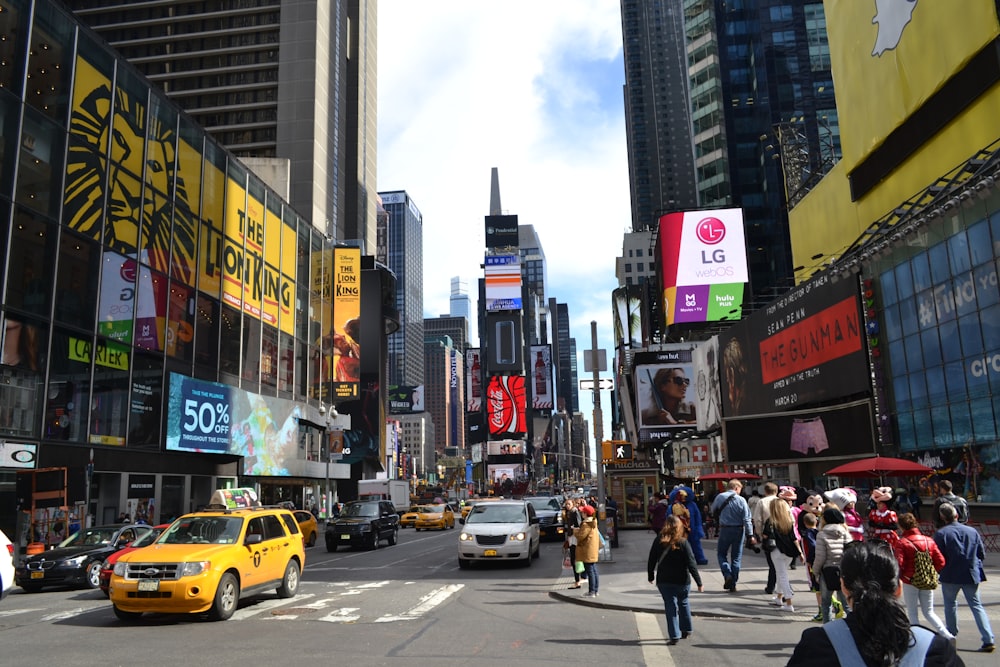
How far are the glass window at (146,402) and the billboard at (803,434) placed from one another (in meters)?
28.9

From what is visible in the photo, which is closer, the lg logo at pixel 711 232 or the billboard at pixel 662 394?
the lg logo at pixel 711 232

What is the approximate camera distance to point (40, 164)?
88.8 ft

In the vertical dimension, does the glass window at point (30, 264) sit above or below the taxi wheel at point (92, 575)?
above

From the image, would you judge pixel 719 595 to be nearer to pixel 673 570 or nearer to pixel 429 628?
pixel 673 570

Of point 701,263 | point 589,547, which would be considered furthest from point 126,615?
point 701,263

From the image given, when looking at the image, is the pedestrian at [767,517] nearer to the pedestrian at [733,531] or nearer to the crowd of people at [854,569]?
the crowd of people at [854,569]

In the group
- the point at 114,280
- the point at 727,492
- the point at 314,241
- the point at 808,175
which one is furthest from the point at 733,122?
the point at 727,492

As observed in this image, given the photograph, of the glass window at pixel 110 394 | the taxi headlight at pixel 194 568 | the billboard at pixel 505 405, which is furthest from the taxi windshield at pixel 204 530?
the billboard at pixel 505 405

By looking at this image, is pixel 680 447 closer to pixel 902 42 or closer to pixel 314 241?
pixel 314 241

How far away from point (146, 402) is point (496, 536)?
69.4 ft

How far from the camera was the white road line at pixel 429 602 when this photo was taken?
1139 cm

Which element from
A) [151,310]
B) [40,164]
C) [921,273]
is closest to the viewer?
[40,164]

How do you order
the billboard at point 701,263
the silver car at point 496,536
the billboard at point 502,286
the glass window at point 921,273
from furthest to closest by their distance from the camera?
the billboard at point 502,286, the billboard at point 701,263, the glass window at point 921,273, the silver car at point 496,536

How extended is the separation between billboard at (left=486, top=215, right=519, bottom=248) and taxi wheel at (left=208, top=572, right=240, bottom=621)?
16771cm
